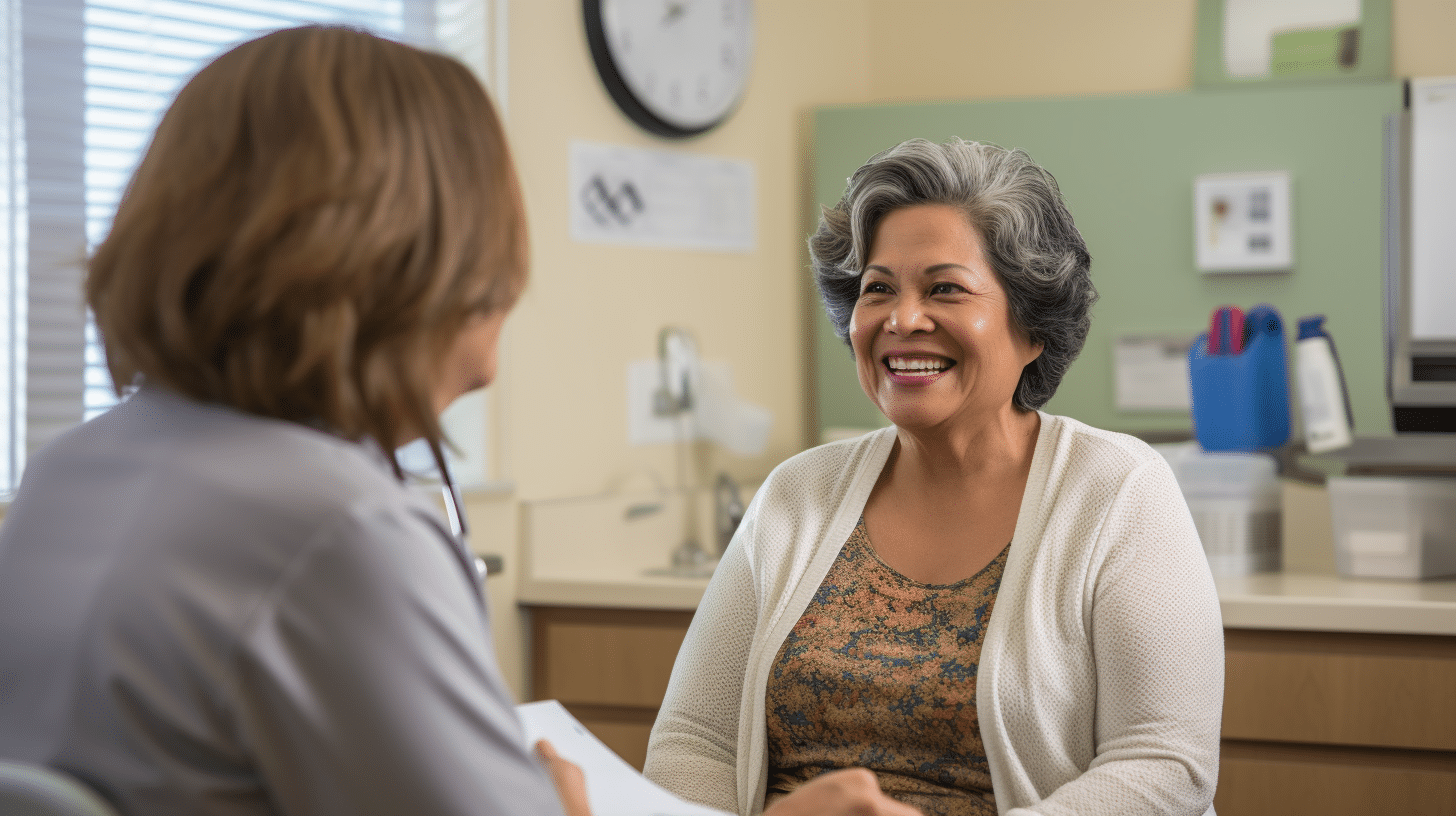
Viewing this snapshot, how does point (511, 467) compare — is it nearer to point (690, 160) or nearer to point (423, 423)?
point (690, 160)

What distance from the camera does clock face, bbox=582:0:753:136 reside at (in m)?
2.51

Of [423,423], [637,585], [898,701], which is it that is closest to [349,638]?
[423,423]

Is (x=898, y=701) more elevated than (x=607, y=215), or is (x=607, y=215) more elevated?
(x=607, y=215)

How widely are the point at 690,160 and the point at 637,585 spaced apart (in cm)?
101

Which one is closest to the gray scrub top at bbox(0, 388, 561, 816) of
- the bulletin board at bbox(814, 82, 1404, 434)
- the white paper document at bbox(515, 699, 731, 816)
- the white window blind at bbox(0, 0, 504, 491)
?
the white paper document at bbox(515, 699, 731, 816)

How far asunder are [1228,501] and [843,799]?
52.2 inches

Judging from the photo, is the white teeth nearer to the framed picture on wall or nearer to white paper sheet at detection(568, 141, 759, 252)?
white paper sheet at detection(568, 141, 759, 252)

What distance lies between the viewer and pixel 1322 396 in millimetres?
2121

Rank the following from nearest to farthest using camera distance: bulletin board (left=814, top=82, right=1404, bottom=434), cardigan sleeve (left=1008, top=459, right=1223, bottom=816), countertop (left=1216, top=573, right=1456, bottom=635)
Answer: cardigan sleeve (left=1008, top=459, right=1223, bottom=816), countertop (left=1216, top=573, right=1456, bottom=635), bulletin board (left=814, top=82, right=1404, bottom=434)

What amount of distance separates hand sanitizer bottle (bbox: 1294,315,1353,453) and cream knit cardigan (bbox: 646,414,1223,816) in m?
0.92

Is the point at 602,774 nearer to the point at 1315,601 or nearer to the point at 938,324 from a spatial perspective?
the point at 938,324

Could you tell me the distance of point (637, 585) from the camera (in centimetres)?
215

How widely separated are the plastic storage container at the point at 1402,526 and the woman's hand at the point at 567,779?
1599 millimetres

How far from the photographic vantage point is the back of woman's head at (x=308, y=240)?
638 mm
